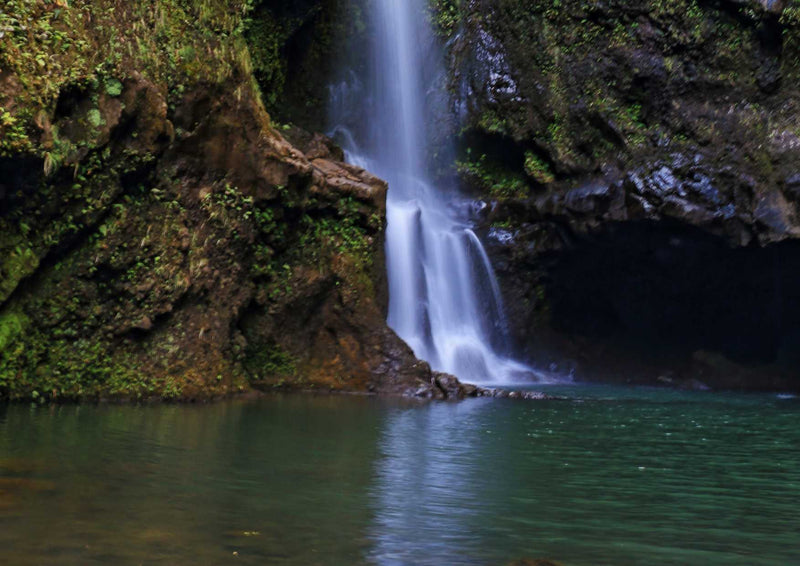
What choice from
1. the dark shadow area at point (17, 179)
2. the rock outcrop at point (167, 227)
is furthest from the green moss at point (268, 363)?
the dark shadow area at point (17, 179)

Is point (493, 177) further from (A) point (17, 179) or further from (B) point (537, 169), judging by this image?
(A) point (17, 179)

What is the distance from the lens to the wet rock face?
Result: 18.5 metres

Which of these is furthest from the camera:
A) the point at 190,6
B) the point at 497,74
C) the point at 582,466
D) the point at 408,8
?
the point at 408,8

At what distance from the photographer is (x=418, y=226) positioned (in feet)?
64.8

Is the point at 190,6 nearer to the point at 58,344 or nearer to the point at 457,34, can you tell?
the point at 58,344

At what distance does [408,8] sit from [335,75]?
10.1 feet

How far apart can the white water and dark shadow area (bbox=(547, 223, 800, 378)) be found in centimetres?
242

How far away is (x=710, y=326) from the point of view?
21.9 m

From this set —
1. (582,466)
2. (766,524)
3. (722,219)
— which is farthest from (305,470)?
(722,219)

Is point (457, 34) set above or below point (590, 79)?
above

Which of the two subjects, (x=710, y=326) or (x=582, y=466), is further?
(x=710, y=326)

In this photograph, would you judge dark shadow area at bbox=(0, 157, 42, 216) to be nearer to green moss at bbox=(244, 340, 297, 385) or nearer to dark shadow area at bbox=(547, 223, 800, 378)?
green moss at bbox=(244, 340, 297, 385)

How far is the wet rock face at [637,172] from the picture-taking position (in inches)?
727

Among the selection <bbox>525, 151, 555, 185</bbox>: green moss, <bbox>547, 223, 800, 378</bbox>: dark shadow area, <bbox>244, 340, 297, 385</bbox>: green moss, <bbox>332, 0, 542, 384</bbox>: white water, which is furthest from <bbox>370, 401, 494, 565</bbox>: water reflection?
<bbox>547, 223, 800, 378</bbox>: dark shadow area
